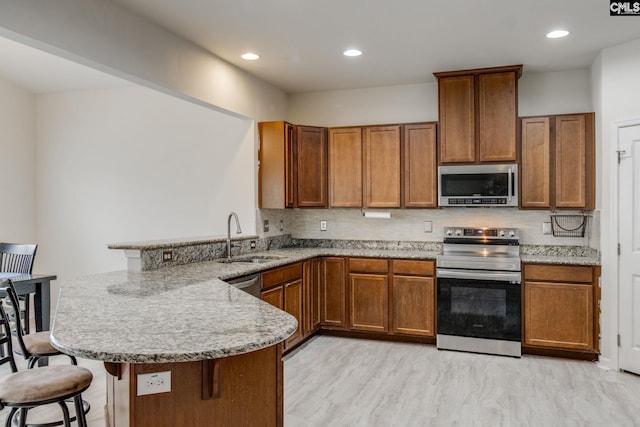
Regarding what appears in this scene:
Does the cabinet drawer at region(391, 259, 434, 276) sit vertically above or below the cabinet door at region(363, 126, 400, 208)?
below

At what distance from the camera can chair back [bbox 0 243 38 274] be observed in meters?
4.35

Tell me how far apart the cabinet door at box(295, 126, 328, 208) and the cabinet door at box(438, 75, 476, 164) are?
1278 millimetres

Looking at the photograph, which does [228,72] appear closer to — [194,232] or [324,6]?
[324,6]

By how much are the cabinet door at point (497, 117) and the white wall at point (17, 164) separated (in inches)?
212

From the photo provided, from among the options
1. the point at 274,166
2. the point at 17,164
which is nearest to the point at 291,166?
the point at 274,166

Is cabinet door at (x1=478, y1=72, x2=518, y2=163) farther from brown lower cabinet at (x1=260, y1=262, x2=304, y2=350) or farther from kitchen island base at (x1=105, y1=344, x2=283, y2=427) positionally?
kitchen island base at (x1=105, y1=344, x2=283, y2=427)

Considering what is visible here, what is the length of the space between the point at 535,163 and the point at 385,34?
1910mm

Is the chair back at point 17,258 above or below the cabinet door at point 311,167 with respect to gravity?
below

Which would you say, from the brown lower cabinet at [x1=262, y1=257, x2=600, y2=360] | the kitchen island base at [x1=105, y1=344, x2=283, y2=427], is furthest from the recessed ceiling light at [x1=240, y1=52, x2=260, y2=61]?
the kitchen island base at [x1=105, y1=344, x2=283, y2=427]

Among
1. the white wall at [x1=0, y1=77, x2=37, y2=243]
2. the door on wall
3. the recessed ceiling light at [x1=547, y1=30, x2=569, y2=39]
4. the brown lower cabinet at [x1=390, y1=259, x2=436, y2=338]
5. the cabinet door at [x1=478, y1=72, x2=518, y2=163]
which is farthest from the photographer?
the white wall at [x1=0, y1=77, x2=37, y2=243]

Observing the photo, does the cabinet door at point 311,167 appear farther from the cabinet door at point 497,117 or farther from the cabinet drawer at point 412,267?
the cabinet door at point 497,117

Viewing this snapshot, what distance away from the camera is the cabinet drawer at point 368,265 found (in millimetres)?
4641

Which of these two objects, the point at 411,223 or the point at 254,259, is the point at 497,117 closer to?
the point at 411,223

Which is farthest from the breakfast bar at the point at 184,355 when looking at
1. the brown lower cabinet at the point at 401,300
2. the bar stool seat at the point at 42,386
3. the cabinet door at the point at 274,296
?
the brown lower cabinet at the point at 401,300
